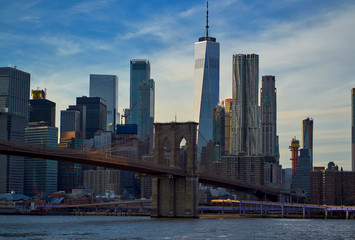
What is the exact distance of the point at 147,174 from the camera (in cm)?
8550

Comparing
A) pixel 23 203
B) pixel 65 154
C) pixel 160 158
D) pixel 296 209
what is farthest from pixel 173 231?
pixel 23 203

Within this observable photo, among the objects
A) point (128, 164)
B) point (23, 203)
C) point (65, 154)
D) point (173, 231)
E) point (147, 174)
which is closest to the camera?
point (173, 231)

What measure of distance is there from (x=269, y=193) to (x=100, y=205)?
1846 inches

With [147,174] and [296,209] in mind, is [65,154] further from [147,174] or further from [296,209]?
[296,209]

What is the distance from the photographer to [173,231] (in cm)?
6141

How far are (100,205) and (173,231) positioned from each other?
109759 millimetres

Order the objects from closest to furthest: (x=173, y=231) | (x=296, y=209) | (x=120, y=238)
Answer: (x=120, y=238) → (x=173, y=231) → (x=296, y=209)

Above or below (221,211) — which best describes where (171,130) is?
above

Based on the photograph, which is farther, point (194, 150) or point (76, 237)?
point (194, 150)

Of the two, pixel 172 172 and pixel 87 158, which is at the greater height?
pixel 87 158

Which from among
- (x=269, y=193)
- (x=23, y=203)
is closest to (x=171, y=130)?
(x=269, y=193)

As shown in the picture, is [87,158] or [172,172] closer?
[87,158]

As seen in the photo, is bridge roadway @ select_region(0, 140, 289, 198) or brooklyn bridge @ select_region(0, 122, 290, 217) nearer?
bridge roadway @ select_region(0, 140, 289, 198)

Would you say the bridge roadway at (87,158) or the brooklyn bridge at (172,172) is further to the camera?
the brooklyn bridge at (172,172)
